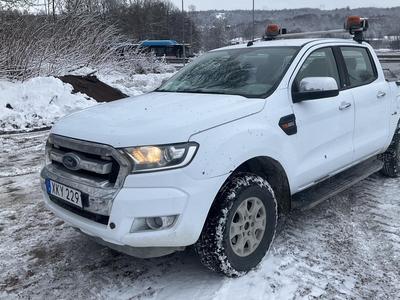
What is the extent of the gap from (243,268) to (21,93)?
8941 mm

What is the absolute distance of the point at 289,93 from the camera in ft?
10.8

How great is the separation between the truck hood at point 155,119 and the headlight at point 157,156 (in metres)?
0.04

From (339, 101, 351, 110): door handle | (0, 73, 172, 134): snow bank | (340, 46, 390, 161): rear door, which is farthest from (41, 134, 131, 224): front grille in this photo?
(0, 73, 172, 134): snow bank

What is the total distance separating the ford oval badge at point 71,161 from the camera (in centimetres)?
275

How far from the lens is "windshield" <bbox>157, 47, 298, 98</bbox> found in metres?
3.40

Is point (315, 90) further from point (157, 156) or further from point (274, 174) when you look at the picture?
point (157, 156)

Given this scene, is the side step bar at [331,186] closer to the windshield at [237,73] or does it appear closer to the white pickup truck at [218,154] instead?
the white pickup truck at [218,154]

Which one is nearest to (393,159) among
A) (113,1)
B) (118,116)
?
(118,116)

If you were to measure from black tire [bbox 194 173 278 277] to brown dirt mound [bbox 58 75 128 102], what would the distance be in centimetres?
974

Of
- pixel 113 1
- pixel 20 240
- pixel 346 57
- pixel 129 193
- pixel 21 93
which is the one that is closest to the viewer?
pixel 129 193

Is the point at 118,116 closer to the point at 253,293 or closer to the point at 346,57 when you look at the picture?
the point at 253,293

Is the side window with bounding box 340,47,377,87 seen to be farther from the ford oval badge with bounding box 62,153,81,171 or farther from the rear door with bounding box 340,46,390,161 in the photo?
the ford oval badge with bounding box 62,153,81,171

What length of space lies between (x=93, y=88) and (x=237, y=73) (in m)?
10.1

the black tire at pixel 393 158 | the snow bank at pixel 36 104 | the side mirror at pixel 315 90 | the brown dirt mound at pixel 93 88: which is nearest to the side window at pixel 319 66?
the side mirror at pixel 315 90
